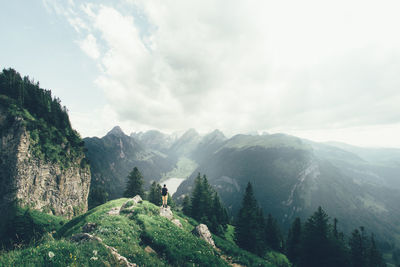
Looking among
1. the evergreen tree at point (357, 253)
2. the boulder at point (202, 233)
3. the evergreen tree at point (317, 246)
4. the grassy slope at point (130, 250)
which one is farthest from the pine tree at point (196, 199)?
the evergreen tree at point (357, 253)

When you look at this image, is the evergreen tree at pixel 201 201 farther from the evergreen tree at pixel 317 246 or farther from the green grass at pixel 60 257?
the green grass at pixel 60 257

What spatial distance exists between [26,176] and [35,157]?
5.44 m

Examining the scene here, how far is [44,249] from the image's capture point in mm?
7457

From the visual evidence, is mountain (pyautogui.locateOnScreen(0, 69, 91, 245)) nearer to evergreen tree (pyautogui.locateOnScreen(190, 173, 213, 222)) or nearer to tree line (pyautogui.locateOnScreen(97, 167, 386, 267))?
tree line (pyautogui.locateOnScreen(97, 167, 386, 267))

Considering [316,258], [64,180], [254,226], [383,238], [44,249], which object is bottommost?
[383,238]

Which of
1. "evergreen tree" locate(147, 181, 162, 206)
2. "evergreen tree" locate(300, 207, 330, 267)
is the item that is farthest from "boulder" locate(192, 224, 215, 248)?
"evergreen tree" locate(147, 181, 162, 206)

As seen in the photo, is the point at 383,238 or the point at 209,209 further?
the point at 383,238

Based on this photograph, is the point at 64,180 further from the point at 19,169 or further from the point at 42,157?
the point at 19,169

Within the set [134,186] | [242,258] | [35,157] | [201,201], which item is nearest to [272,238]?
[201,201]

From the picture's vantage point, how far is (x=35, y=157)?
4438 cm

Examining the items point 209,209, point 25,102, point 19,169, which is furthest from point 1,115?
point 209,209

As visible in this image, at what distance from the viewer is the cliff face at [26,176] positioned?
38844 millimetres

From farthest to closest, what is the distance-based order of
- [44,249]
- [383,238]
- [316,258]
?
[383,238] → [316,258] → [44,249]

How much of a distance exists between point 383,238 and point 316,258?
283 metres
